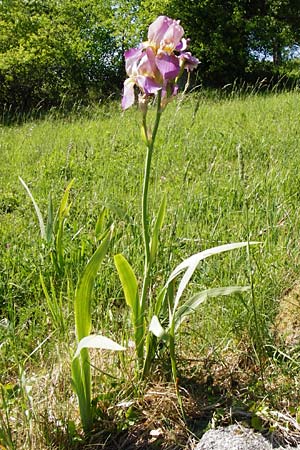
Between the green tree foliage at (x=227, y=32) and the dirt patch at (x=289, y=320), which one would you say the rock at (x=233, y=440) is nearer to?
the dirt patch at (x=289, y=320)

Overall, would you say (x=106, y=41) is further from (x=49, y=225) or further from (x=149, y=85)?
(x=149, y=85)

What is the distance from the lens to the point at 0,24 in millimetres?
9492

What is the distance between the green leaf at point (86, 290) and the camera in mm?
1204

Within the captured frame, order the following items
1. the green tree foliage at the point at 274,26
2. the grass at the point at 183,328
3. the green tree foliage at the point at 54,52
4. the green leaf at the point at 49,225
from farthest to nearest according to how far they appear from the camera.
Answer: the green tree foliage at the point at 274,26
the green tree foliage at the point at 54,52
the green leaf at the point at 49,225
the grass at the point at 183,328

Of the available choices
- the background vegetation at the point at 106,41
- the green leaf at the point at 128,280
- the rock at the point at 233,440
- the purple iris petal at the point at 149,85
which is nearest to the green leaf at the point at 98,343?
the green leaf at the point at 128,280

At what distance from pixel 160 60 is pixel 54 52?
944cm

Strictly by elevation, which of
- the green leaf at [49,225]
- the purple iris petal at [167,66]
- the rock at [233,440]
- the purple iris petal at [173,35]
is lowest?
the rock at [233,440]

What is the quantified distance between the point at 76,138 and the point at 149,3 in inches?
309

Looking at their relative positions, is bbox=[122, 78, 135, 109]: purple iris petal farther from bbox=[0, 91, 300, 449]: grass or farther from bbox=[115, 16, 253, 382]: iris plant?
bbox=[0, 91, 300, 449]: grass

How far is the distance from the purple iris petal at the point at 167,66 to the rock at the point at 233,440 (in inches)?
35.9

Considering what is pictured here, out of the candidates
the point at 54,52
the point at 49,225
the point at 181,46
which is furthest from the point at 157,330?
→ the point at 54,52

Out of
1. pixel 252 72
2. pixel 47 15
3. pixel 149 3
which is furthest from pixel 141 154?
pixel 252 72

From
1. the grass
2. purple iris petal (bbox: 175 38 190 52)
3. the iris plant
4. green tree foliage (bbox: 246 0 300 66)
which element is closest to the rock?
the grass

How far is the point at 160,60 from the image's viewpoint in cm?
119
